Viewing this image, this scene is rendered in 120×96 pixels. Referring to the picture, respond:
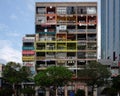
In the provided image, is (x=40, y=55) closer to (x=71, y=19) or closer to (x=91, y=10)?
(x=71, y=19)

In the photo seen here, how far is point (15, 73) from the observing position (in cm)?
10706

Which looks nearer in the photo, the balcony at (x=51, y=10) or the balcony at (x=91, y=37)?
the balcony at (x=91, y=37)

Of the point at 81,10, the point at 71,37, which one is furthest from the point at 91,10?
the point at 71,37

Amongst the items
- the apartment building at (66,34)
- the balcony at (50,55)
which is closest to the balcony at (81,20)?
the apartment building at (66,34)

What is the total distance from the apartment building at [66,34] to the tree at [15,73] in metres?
11.5

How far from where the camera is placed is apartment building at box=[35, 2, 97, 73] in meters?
122

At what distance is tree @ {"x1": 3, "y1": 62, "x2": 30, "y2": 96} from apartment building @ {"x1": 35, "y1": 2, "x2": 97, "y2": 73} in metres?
11.5

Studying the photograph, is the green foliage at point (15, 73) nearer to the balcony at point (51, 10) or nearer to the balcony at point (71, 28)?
the balcony at point (71, 28)

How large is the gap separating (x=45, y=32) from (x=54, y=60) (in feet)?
29.8

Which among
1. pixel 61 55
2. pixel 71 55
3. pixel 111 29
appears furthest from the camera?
pixel 111 29

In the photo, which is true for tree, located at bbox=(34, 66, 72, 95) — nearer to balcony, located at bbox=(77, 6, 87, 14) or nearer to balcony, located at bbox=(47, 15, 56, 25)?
balcony, located at bbox=(47, 15, 56, 25)

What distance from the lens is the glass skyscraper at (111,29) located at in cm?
16075

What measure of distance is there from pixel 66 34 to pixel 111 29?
55004mm

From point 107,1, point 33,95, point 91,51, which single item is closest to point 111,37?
point 107,1
